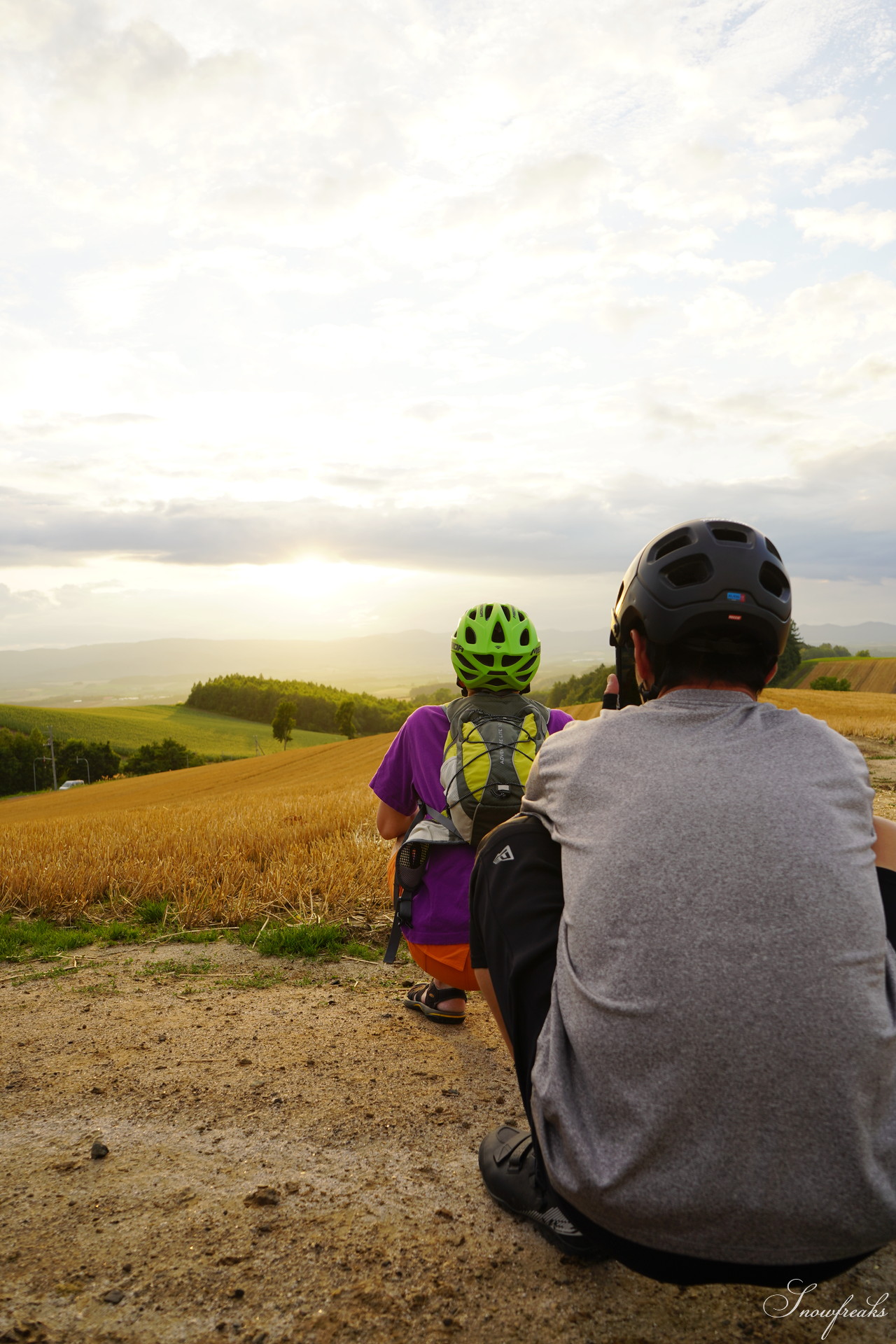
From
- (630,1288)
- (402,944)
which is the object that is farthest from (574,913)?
(402,944)

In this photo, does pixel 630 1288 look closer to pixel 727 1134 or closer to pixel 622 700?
pixel 727 1134

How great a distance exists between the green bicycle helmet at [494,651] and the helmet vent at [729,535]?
1.68m

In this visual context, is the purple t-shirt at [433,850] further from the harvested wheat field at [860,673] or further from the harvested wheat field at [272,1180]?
the harvested wheat field at [860,673]

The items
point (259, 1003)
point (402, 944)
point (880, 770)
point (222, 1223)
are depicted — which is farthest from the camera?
point (880, 770)

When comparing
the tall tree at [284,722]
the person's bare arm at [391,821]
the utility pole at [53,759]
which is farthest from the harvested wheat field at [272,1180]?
the tall tree at [284,722]

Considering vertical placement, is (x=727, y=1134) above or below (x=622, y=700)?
below

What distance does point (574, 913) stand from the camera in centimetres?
181

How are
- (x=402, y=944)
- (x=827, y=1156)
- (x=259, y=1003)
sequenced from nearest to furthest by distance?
(x=827, y=1156) < (x=259, y=1003) < (x=402, y=944)

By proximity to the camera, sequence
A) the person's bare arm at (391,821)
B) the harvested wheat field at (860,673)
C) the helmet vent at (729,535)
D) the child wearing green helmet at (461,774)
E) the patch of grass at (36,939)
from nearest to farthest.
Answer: the helmet vent at (729,535)
the child wearing green helmet at (461,774)
the person's bare arm at (391,821)
the patch of grass at (36,939)
the harvested wheat field at (860,673)

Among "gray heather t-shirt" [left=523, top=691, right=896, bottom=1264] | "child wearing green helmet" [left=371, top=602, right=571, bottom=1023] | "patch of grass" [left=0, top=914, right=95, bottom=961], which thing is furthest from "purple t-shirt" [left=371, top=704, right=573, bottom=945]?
"patch of grass" [left=0, top=914, right=95, bottom=961]

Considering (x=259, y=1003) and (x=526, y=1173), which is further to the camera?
(x=259, y=1003)

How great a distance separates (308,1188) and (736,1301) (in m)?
1.49

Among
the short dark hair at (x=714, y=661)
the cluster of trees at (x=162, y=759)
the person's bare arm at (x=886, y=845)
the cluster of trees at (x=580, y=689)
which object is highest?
the short dark hair at (x=714, y=661)

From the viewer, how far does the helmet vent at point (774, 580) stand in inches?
92.4
